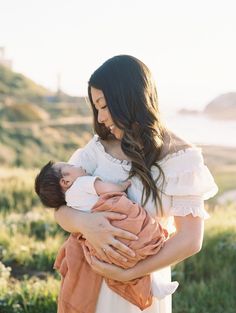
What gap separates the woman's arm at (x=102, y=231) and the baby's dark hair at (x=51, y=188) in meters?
0.15

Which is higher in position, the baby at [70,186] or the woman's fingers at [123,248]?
the baby at [70,186]

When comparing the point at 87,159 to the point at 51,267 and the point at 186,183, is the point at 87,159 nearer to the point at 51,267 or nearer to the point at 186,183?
the point at 186,183

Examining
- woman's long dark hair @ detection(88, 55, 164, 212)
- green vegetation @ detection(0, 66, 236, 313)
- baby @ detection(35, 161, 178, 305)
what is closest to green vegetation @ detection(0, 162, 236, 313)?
green vegetation @ detection(0, 66, 236, 313)

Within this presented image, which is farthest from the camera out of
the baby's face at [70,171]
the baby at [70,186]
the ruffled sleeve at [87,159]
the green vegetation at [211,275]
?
the green vegetation at [211,275]

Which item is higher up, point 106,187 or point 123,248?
point 106,187

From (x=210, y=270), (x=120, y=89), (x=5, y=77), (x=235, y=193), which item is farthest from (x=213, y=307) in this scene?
(x=5, y=77)

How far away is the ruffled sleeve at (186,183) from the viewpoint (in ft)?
7.88

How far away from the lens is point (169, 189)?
7.96 ft

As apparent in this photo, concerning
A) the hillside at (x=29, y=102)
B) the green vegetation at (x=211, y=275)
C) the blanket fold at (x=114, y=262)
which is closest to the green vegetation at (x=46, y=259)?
the green vegetation at (x=211, y=275)

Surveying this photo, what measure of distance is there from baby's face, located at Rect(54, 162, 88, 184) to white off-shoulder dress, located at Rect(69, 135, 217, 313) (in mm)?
64

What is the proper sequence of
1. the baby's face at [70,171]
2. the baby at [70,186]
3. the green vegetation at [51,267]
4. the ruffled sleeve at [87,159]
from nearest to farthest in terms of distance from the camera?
the baby at [70,186], the baby's face at [70,171], the ruffled sleeve at [87,159], the green vegetation at [51,267]

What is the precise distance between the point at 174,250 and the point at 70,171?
524 mm

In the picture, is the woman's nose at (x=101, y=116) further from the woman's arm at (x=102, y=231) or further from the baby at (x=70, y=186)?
the woman's arm at (x=102, y=231)

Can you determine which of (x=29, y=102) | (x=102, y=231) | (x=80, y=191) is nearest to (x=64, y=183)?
(x=80, y=191)
